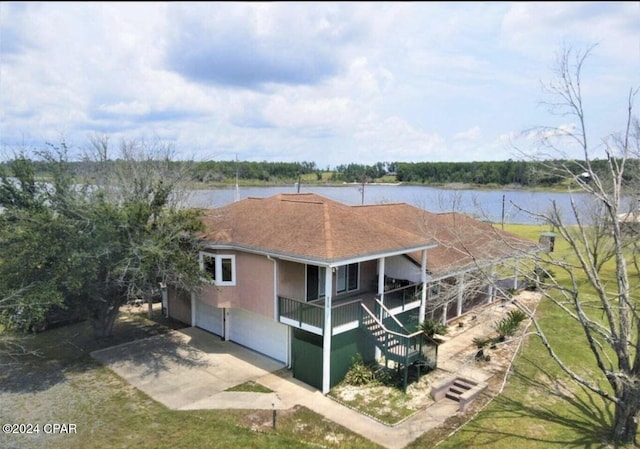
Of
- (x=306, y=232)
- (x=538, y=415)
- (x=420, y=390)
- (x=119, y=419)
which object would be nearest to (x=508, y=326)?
(x=538, y=415)

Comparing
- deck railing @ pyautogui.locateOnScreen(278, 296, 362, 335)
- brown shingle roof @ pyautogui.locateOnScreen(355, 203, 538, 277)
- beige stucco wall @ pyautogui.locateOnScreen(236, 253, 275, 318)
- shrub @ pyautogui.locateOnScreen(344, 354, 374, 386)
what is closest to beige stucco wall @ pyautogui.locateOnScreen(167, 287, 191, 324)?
beige stucco wall @ pyautogui.locateOnScreen(236, 253, 275, 318)

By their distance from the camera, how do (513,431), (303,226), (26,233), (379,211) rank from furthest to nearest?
1. (379,211)
2. (303,226)
3. (26,233)
4. (513,431)

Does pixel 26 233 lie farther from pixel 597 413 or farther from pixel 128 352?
pixel 597 413

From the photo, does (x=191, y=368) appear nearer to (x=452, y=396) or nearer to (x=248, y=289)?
(x=248, y=289)

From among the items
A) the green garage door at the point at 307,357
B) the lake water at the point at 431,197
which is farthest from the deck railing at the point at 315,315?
the lake water at the point at 431,197

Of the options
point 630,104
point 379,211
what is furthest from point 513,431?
point 379,211

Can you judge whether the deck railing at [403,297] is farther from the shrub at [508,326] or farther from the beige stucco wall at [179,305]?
the beige stucco wall at [179,305]
